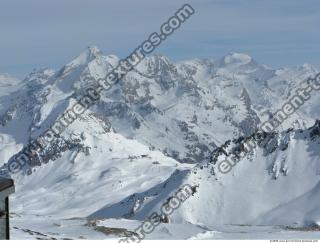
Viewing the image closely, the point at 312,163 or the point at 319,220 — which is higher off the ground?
the point at 312,163

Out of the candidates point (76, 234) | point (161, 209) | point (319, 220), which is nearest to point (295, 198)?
point (319, 220)

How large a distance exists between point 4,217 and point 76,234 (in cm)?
3881

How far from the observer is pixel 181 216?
598 feet

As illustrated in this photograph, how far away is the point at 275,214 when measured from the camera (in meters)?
178

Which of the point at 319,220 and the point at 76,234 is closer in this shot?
the point at 76,234

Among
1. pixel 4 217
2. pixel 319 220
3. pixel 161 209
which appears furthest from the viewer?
pixel 161 209

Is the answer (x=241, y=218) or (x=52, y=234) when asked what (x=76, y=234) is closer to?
(x=52, y=234)

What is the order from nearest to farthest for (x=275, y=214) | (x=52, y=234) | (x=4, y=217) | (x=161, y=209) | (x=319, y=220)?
(x=4, y=217) → (x=52, y=234) → (x=319, y=220) → (x=275, y=214) → (x=161, y=209)

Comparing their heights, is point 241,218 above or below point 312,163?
below

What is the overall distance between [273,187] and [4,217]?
194096mm

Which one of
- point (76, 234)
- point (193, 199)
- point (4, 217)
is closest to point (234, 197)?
point (193, 199)

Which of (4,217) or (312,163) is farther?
(312,163)

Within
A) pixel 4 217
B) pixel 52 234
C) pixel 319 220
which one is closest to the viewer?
pixel 4 217

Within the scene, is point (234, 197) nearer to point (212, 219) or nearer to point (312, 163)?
point (212, 219)
